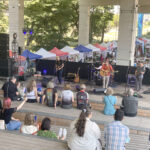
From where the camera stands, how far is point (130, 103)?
24.6ft

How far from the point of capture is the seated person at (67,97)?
812 centimetres

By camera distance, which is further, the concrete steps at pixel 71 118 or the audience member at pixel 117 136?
the concrete steps at pixel 71 118

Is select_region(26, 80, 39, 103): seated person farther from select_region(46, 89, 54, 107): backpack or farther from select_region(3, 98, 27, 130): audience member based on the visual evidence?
select_region(3, 98, 27, 130): audience member

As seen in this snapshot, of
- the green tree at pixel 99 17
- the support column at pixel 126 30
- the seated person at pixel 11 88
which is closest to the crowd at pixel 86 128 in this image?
the seated person at pixel 11 88

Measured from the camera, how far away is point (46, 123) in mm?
4902

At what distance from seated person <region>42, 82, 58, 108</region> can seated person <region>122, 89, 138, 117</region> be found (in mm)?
2381

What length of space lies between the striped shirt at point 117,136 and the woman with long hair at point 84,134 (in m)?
0.24

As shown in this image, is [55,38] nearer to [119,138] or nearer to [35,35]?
[35,35]

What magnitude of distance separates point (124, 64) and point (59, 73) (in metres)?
4.84

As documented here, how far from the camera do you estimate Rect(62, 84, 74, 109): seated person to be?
8.12m

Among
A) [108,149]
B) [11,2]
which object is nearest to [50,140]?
[108,149]

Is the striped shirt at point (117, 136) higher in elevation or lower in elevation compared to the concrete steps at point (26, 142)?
higher

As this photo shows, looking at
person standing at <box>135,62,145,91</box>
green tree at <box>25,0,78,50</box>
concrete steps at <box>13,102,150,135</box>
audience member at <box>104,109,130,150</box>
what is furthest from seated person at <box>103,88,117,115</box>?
green tree at <box>25,0,78,50</box>

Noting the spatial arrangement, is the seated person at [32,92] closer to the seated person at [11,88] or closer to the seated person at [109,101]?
the seated person at [11,88]
